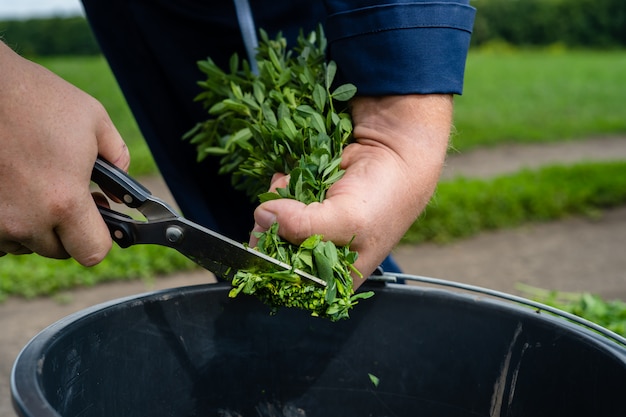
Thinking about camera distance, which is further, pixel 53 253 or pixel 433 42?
pixel 433 42

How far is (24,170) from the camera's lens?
107cm

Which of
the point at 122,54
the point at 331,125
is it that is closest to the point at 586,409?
the point at 331,125

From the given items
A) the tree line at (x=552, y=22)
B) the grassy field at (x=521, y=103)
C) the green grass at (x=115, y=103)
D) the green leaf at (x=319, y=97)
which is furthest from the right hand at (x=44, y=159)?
the tree line at (x=552, y=22)

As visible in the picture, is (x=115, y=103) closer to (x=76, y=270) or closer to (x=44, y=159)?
(x=76, y=270)

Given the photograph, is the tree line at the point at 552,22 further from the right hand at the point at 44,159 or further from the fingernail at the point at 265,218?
the right hand at the point at 44,159

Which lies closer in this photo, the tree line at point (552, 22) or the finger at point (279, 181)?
the finger at point (279, 181)

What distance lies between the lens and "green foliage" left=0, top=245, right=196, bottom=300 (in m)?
3.78

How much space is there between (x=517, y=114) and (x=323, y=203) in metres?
8.52

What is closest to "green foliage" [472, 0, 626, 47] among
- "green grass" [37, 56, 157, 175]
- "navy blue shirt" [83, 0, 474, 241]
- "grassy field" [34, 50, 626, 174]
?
"grassy field" [34, 50, 626, 174]

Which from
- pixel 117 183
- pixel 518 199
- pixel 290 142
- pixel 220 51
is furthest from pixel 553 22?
pixel 117 183

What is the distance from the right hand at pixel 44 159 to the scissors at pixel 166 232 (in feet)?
0.28

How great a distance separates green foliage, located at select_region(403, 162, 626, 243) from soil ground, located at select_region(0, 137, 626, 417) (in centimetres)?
8

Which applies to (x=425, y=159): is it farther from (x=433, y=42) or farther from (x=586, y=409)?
(x=586, y=409)

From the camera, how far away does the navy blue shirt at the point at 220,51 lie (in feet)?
4.48
